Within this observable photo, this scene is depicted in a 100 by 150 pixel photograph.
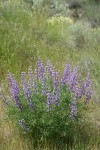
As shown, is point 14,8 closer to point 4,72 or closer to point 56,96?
point 4,72

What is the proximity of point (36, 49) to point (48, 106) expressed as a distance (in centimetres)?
301

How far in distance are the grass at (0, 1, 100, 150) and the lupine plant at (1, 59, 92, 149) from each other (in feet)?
0.54

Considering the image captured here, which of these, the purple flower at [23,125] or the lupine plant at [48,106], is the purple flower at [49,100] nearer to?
the lupine plant at [48,106]

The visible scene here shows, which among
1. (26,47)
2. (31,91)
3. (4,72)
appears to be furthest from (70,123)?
(26,47)

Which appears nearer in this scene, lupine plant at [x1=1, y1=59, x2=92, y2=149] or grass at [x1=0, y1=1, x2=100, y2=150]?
lupine plant at [x1=1, y1=59, x2=92, y2=149]

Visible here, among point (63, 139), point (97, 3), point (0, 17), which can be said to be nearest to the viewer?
point (63, 139)

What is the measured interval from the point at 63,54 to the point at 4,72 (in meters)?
1.55

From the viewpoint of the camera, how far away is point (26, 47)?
6582 millimetres

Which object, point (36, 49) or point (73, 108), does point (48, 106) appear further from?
point (36, 49)

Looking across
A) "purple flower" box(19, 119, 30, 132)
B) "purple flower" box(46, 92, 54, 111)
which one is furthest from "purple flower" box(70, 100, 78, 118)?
"purple flower" box(19, 119, 30, 132)

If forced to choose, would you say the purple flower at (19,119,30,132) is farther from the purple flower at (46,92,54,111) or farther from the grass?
the purple flower at (46,92,54,111)

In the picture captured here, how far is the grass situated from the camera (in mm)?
4246

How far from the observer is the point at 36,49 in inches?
263

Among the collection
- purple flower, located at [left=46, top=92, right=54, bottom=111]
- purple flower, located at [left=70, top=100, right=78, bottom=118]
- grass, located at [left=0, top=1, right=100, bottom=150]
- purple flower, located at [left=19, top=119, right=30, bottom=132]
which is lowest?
grass, located at [left=0, top=1, right=100, bottom=150]
